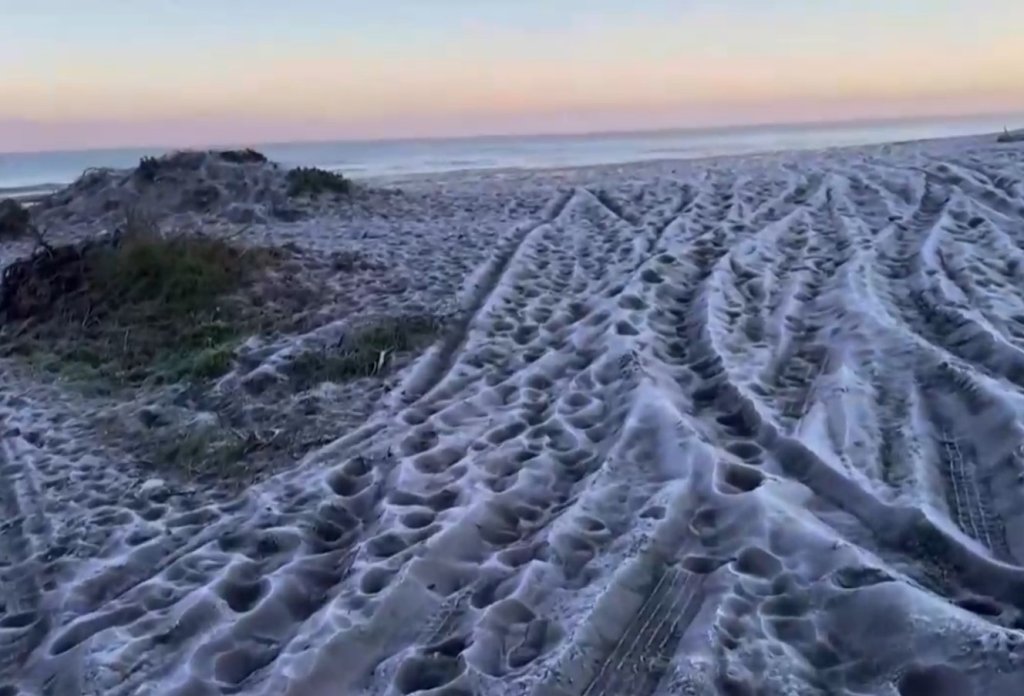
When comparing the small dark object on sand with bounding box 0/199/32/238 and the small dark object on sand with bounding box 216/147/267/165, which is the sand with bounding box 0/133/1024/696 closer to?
the small dark object on sand with bounding box 0/199/32/238

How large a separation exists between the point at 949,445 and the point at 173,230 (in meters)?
9.83

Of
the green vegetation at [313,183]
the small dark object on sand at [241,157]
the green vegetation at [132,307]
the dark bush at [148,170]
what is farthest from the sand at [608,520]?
the small dark object on sand at [241,157]

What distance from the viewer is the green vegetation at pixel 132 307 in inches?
294

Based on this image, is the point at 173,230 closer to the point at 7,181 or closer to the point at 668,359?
the point at 668,359

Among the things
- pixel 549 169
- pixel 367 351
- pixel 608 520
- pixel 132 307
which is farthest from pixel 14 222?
pixel 549 169

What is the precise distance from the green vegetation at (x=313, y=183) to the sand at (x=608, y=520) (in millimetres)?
7776

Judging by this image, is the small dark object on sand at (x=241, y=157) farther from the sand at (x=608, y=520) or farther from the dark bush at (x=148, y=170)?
the sand at (x=608, y=520)

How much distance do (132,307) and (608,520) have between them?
5.62 metres

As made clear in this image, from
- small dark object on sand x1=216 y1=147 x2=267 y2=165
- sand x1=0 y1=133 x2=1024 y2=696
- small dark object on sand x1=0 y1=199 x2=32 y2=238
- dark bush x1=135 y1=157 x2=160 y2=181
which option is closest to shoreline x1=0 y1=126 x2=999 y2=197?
small dark object on sand x1=216 y1=147 x2=267 y2=165

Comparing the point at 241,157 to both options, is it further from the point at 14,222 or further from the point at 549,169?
the point at 549,169

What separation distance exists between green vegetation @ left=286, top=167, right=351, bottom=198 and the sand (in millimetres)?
7776

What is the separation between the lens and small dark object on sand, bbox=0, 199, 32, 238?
13984 mm

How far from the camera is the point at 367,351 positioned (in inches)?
277

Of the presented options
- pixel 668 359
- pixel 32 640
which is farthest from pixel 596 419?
pixel 32 640
